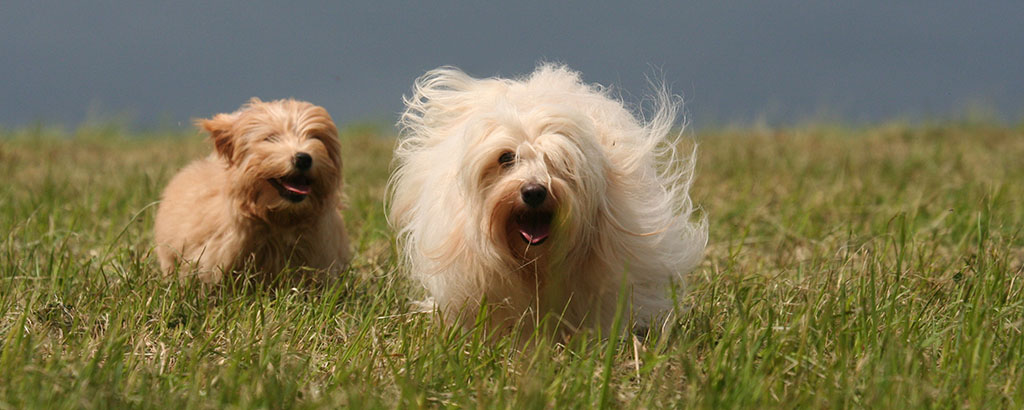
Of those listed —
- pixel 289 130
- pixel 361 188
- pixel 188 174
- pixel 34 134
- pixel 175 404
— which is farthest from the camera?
pixel 34 134

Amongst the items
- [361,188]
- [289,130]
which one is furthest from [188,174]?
[361,188]

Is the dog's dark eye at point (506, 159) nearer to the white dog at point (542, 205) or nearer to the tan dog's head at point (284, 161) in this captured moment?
the white dog at point (542, 205)

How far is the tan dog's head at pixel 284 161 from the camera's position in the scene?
13.5 ft

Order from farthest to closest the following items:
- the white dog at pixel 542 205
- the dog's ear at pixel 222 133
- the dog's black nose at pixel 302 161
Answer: the dog's ear at pixel 222 133 → the dog's black nose at pixel 302 161 → the white dog at pixel 542 205

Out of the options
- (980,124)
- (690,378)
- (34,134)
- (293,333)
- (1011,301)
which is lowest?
(34,134)

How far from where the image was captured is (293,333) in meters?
3.45

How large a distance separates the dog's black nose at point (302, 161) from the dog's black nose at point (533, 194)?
4.39 ft

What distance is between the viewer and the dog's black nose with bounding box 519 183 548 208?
3.12 meters

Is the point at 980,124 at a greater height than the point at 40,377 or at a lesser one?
greater

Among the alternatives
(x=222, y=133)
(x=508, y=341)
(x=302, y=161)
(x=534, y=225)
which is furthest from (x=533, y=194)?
(x=222, y=133)

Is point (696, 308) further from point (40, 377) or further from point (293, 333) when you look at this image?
point (40, 377)

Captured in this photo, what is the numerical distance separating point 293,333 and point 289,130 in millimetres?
1140

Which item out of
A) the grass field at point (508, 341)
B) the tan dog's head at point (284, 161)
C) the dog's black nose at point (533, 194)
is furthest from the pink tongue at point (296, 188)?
the dog's black nose at point (533, 194)

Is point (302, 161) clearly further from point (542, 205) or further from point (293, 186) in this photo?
point (542, 205)
